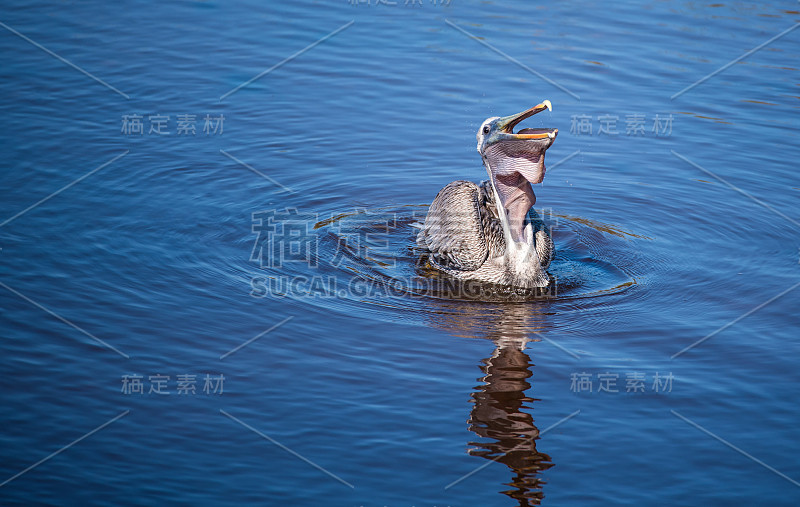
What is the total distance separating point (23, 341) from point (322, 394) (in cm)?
199

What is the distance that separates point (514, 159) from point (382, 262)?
150 centimetres

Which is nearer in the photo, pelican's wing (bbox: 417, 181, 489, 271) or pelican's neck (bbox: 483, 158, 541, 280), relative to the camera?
pelican's neck (bbox: 483, 158, 541, 280)

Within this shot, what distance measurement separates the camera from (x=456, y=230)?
7566 millimetres

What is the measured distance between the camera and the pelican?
664 cm

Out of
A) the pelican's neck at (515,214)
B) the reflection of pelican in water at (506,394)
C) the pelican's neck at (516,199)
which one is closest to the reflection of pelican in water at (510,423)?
the reflection of pelican in water at (506,394)

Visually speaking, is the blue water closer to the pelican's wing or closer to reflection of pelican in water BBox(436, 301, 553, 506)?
reflection of pelican in water BBox(436, 301, 553, 506)

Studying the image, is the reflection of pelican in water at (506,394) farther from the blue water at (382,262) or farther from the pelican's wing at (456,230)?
the pelican's wing at (456,230)

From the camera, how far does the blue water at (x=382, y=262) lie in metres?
4.91

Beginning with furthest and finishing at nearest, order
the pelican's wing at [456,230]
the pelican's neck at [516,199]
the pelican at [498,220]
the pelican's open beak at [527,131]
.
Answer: the pelican's wing at [456,230]
the pelican's neck at [516,199]
the pelican at [498,220]
the pelican's open beak at [527,131]

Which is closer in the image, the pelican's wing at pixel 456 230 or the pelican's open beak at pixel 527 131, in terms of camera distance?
the pelican's open beak at pixel 527 131

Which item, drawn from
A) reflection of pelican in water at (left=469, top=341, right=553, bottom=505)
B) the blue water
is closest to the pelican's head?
the blue water

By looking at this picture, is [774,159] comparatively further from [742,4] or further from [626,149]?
[742,4]

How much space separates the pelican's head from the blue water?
74 centimetres

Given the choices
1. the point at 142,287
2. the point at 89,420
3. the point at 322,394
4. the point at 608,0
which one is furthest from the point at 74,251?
the point at 608,0
